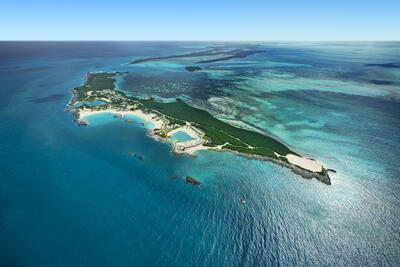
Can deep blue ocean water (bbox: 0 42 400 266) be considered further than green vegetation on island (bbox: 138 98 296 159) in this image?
No

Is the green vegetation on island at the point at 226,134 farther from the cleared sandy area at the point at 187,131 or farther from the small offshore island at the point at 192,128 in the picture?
the cleared sandy area at the point at 187,131

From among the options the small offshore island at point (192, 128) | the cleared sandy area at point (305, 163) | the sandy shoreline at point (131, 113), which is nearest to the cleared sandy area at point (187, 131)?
the small offshore island at point (192, 128)

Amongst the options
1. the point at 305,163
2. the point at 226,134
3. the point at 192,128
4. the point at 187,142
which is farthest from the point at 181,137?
the point at 305,163

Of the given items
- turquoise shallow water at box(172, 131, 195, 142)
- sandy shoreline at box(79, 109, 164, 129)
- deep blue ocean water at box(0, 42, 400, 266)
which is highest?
sandy shoreline at box(79, 109, 164, 129)

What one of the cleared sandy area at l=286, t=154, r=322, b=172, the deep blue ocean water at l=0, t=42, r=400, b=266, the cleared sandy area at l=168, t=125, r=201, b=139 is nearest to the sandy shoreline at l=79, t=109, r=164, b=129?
the deep blue ocean water at l=0, t=42, r=400, b=266

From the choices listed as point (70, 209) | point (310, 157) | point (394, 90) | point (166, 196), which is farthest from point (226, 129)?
point (394, 90)

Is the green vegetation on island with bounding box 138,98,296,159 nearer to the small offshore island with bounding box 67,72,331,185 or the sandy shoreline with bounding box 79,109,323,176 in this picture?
the small offshore island with bounding box 67,72,331,185

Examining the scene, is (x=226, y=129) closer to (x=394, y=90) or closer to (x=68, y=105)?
(x=68, y=105)

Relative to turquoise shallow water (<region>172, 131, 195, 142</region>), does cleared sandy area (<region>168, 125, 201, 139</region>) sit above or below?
above
